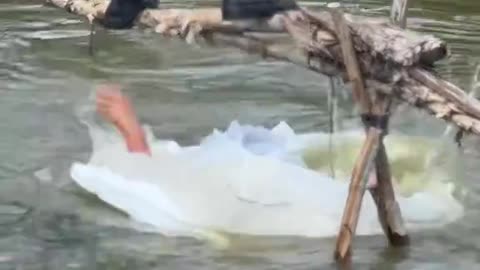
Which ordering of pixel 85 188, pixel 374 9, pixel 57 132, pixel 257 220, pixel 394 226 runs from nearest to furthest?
1. pixel 394 226
2. pixel 257 220
3. pixel 85 188
4. pixel 57 132
5. pixel 374 9

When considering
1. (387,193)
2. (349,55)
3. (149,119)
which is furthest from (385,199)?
(149,119)

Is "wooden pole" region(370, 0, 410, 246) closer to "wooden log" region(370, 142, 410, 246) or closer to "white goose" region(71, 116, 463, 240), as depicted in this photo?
"wooden log" region(370, 142, 410, 246)

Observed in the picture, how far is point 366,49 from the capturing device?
4664 mm

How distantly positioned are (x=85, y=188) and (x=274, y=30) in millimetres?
1368

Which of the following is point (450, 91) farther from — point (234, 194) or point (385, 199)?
point (234, 194)

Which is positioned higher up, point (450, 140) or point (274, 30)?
point (274, 30)

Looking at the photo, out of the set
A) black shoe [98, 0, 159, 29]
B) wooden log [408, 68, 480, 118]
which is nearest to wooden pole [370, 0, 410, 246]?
wooden log [408, 68, 480, 118]

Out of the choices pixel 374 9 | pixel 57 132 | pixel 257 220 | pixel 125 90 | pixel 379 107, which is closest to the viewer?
pixel 379 107

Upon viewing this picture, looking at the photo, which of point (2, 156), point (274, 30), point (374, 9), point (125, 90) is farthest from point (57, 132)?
point (374, 9)

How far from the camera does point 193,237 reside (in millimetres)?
5332

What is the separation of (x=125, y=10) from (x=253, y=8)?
898 millimetres

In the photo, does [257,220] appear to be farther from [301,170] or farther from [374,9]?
[374,9]

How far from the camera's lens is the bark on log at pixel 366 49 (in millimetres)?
4410

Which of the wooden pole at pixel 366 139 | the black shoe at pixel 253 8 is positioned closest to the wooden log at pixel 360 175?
the wooden pole at pixel 366 139
